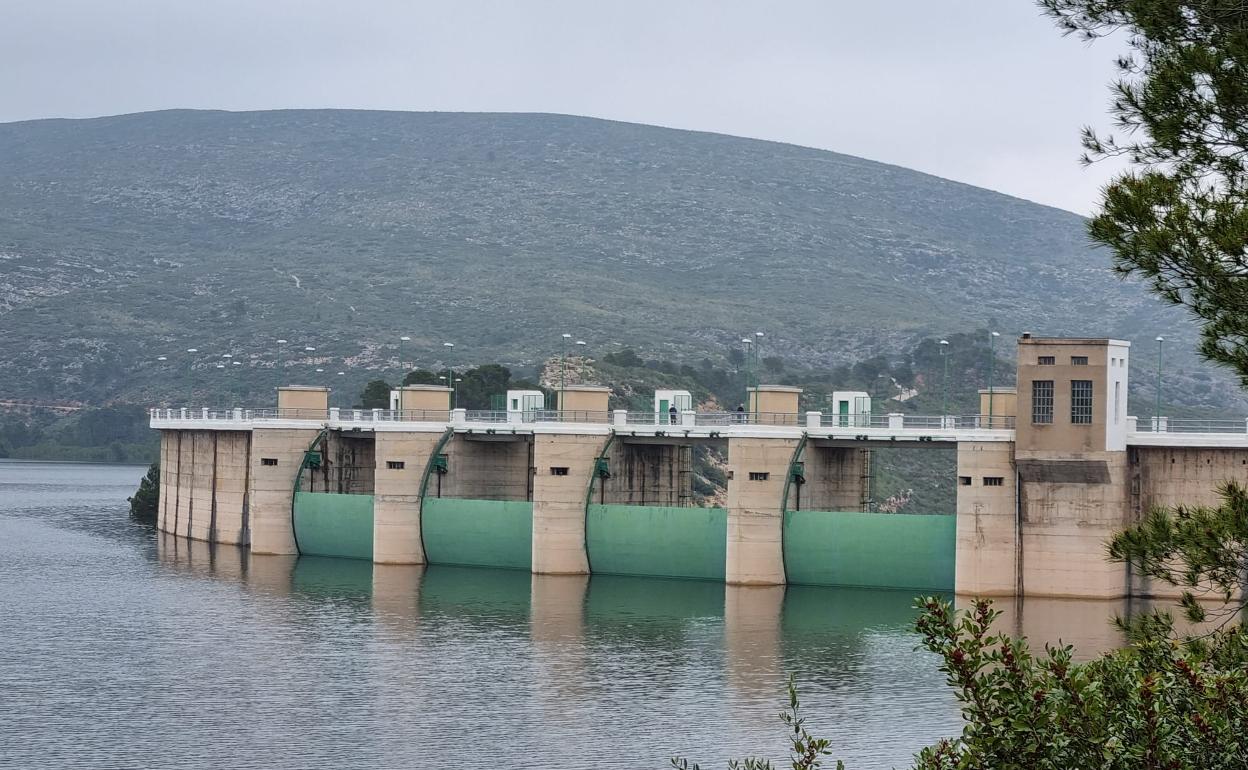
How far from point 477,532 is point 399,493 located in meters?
3.92

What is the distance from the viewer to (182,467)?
104000 mm

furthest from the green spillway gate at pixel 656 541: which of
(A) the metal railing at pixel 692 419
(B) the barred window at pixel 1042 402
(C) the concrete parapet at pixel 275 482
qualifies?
(C) the concrete parapet at pixel 275 482

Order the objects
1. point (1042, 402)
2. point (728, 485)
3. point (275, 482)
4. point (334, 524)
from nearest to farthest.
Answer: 1. point (1042, 402)
2. point (728, 485)
3. point (334, 524)
4. point (275, 482)

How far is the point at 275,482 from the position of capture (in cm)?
8994

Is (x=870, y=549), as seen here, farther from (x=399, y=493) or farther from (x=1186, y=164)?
(x=1186, y=164)

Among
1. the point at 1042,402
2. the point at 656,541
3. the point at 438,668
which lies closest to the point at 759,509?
the point at 656,541

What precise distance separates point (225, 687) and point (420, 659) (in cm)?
729

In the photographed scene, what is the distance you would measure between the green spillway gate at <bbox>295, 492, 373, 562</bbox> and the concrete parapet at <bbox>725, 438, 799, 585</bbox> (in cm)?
2083

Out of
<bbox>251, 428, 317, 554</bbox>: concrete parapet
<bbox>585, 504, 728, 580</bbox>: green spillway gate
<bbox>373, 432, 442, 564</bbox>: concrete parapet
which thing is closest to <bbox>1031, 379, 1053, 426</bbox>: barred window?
<bbox>585, 504, 728, 580</bbox>: green spillway gate

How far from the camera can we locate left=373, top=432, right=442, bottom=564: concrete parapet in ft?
277

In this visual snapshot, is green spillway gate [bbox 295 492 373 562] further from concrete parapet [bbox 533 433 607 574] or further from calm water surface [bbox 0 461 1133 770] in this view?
concrete parapet [bbox 533 433 607 574]

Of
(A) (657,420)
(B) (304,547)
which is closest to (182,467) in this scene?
(B) (304,547)

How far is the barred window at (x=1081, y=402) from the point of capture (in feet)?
225

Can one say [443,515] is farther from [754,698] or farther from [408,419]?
[754,698]
